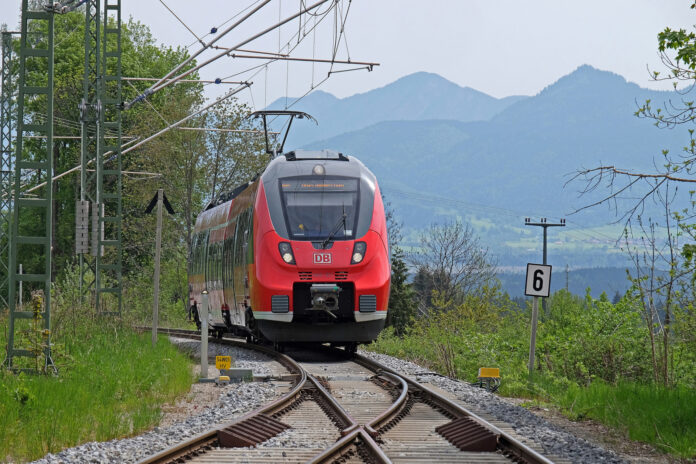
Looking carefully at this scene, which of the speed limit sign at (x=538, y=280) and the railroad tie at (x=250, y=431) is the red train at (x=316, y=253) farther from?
the railroad tie at (x=250, y=431)

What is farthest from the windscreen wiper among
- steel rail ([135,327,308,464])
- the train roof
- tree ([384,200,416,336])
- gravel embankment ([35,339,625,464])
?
tree ([384,200,416,336])

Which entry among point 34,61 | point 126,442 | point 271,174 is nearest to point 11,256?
point 126,442

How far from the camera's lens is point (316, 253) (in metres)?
18.4

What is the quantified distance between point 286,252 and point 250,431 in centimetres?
916

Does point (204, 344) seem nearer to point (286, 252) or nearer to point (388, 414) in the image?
point (286, 252)

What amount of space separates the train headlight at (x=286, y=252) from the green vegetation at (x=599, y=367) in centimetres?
360

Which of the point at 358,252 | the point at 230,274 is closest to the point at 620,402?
the point at 358,252

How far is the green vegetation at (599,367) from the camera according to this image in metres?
10.4

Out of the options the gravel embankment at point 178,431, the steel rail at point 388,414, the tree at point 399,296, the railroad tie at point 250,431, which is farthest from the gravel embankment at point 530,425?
the tree at point 399,296

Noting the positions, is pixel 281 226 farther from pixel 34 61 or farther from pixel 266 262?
pixel 34 61

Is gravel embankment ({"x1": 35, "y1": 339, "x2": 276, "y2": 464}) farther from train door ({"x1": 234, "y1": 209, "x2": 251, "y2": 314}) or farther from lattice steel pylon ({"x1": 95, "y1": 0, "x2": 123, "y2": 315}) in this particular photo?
lattice steel pylon ({"x1": 95, "y1": 0, "x2": 123, "y2": 315})

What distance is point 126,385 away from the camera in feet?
40.9

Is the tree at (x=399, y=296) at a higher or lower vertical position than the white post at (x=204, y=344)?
lower

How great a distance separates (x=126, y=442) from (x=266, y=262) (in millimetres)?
9573
